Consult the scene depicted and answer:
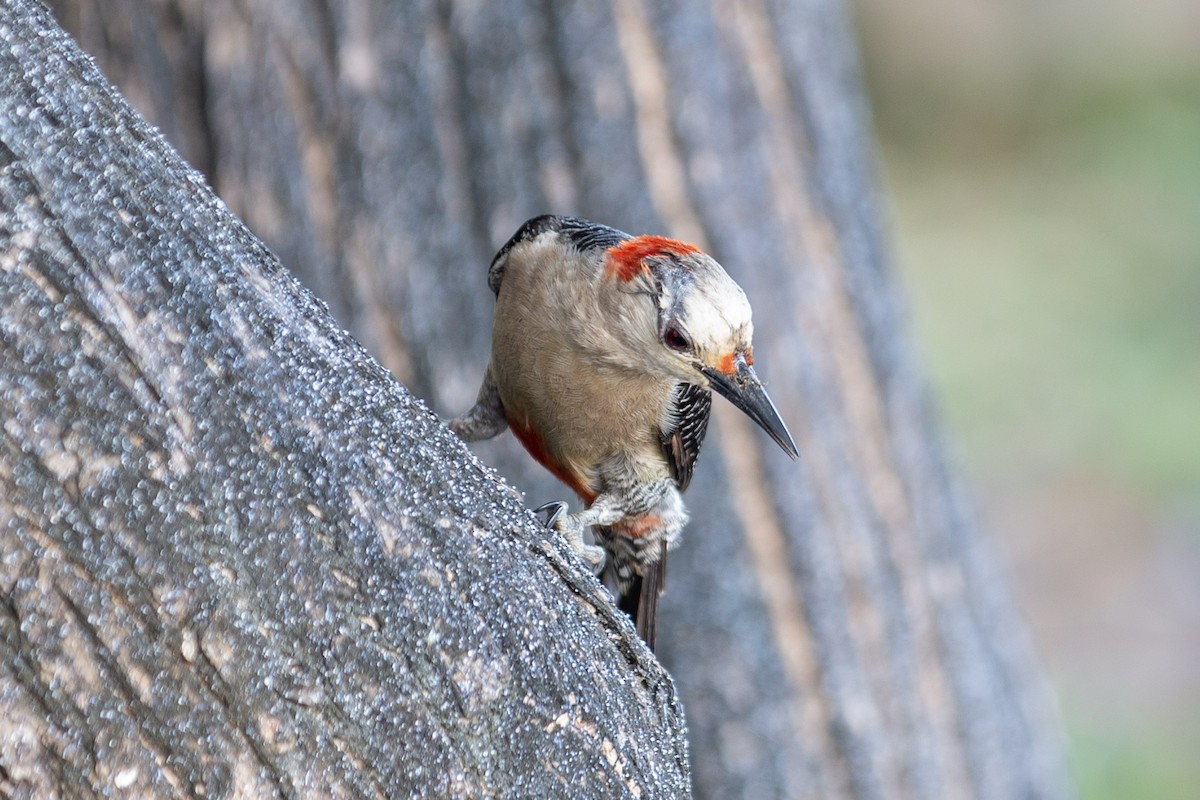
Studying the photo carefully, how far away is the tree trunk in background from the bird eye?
3.66 feet

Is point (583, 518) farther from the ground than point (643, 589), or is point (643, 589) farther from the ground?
point (583, 518)

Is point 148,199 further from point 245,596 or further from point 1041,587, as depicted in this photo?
point 1041,587

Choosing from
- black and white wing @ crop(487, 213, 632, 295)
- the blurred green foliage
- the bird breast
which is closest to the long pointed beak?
the bird breast

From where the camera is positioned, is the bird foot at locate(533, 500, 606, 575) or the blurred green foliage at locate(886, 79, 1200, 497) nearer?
the bird foot at locate(533, 500, 606, 575)

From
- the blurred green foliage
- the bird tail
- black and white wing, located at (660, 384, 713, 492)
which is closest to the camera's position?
black and white wing, located at (660, 384, 713, 492)

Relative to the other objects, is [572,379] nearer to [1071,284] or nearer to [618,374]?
[618,374]

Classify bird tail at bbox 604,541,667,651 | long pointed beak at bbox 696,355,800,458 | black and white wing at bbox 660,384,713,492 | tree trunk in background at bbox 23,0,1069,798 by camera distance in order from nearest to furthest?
1. long pointed beak at bbox 696,355,800,458
2. black and white wing at bbox 660,384,713,492
3. bird tail at bbox 604,541,667,651
4. tree trunk in background at bbox 23,0,1069,798

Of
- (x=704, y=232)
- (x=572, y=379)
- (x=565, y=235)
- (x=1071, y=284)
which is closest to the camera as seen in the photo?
(x=572, y=379)

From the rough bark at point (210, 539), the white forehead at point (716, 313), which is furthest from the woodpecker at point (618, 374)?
the rough bark at point (210, 539)

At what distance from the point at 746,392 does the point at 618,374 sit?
375 mm

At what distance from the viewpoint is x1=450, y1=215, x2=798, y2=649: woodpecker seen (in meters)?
2.71

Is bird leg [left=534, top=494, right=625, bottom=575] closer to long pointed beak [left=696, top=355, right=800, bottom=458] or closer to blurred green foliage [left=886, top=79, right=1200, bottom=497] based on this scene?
long pointed beak [left=696, top=355, right=800, bottom=458]

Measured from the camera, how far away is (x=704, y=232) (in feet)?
12.6

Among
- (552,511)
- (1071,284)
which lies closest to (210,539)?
(552,511)
